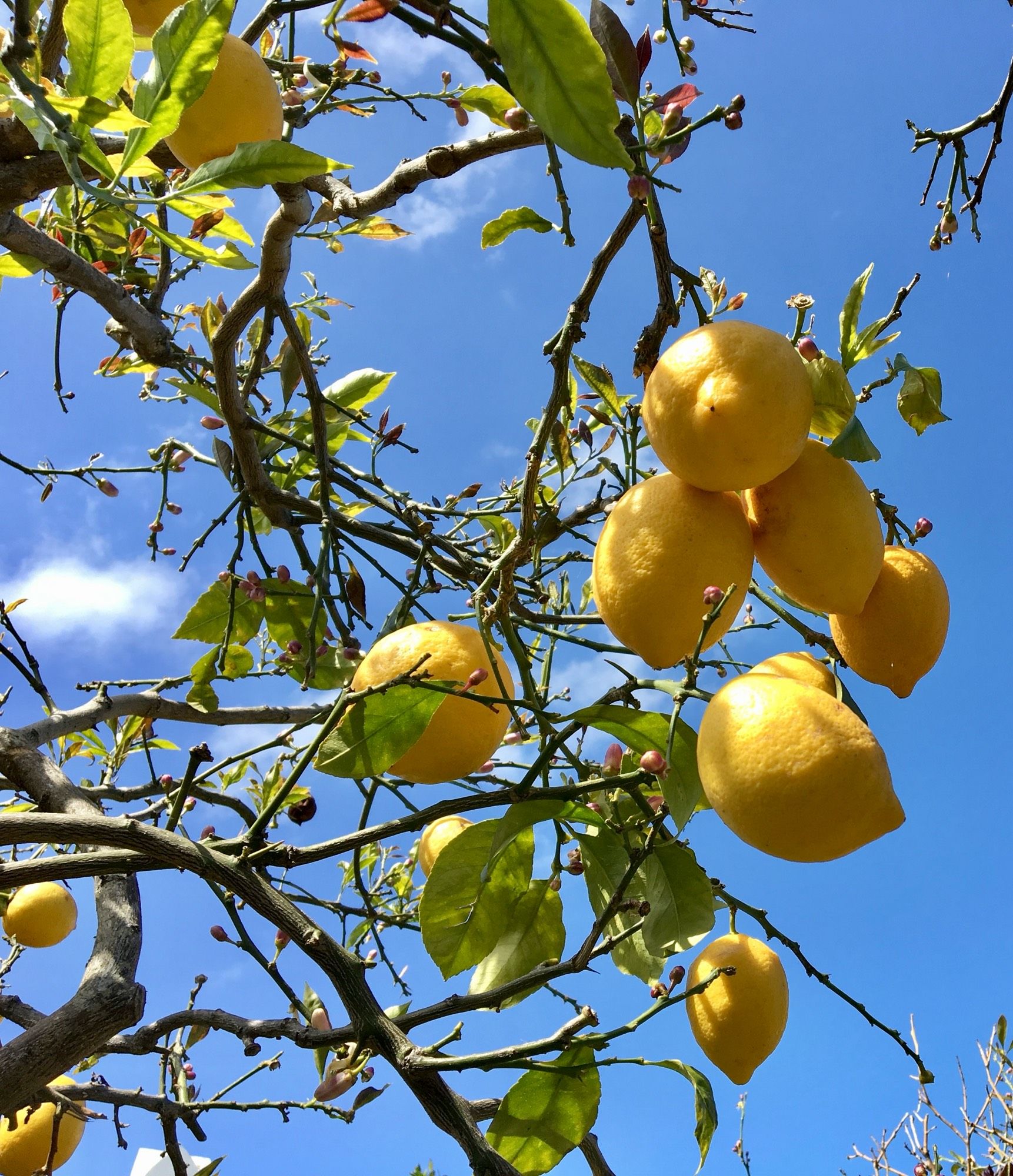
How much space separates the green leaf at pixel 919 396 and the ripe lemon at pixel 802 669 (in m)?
0.25

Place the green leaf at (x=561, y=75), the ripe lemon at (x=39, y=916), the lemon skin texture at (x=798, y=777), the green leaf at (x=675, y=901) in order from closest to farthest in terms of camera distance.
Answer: the green leaf at (x=561, y=75)
the lemon skin texture at (x=798, y=777)
the green leaf at (x=675, y=901)
the ripe lemon at (x=39, y=916)

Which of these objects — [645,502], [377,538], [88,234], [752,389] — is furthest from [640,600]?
[88,234]

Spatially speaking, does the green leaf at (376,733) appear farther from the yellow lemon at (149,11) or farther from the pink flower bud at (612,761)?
the yellow lemon at (149,11)

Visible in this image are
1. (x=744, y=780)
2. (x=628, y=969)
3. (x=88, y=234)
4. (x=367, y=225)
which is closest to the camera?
(x=744, y=780)

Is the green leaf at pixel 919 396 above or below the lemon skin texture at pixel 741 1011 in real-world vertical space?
above

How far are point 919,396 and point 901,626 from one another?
211 millimetres

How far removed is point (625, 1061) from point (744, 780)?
0.94 ft

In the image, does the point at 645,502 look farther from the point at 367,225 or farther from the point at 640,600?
the point at 367,225

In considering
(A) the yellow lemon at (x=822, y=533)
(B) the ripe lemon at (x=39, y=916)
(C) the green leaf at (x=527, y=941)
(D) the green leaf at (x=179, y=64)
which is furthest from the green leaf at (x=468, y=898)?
(B) the ripe lemon at (x=39, y=916)

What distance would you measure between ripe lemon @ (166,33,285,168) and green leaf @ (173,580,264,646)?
729mm

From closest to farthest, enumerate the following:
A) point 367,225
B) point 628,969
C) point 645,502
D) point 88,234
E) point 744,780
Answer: point 744,780 < point 645,502 < point 628,969 < point 367,225 < point 88,234

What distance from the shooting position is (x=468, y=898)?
829 mm

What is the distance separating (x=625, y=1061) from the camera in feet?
2.48

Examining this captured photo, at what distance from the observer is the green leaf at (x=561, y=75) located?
549mm
